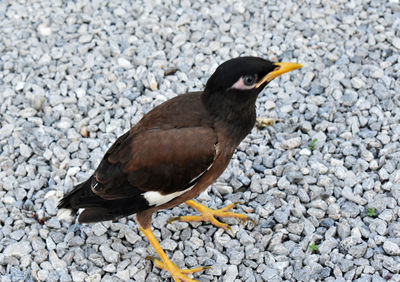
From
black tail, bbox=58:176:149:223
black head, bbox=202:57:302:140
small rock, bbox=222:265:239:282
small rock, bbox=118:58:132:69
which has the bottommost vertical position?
small rock, bbox=222:265:239:282

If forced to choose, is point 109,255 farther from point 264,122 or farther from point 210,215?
point 264,122

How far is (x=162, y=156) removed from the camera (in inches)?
120

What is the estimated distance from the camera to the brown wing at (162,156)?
3.05m

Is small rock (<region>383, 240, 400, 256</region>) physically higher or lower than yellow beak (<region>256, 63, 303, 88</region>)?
lower

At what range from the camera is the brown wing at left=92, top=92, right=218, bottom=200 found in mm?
3049

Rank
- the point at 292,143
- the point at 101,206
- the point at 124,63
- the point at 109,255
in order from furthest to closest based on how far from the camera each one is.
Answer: the point at 124,63
the point at 292,143
the point at 109,255
the point at 101,206

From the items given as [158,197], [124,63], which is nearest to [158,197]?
[158,197]

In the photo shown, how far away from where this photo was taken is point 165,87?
4.68 metres

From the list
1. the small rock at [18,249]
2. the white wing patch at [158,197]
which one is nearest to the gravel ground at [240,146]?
the small rock at [18,249]

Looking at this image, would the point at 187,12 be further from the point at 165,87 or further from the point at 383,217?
the point at 383,217

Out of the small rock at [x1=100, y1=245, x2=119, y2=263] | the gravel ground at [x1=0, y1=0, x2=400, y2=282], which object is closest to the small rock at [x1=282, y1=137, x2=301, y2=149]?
the gravel ground at [x1=0, y1=0, x2=400, y2=282]

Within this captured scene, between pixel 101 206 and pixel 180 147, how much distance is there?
24.3 inches

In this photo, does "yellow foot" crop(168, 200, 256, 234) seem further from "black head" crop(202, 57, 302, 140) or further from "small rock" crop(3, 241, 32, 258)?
"small rock" crop(3, 241, 32, 258)

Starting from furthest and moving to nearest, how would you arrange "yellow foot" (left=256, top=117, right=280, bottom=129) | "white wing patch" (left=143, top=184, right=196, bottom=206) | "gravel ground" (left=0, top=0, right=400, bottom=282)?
"yellow foot" (left=256, top=117, right=280, bottom=129), "gravel ground" (left=0, top=0, right=400, bottom=282), "white wing patch" (left=143, top=184, right=196, bottom=206)
